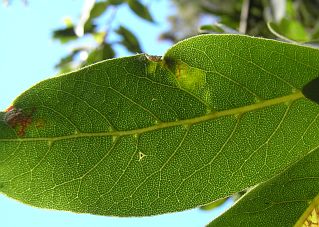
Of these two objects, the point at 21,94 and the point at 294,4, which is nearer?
the point at 21,94

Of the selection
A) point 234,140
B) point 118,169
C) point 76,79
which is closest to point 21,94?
point 76,79

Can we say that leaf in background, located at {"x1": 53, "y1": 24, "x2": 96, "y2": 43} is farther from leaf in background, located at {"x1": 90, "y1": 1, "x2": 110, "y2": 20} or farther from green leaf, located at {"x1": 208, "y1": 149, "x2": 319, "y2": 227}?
green leaf, located at {"x1": 208, "y1": 149, "x2": 319, "y2": 227}

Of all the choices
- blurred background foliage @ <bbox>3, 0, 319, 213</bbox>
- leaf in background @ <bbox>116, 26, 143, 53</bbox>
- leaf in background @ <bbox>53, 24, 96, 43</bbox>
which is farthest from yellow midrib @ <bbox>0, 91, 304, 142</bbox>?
leaf in background @ <bbox>53, 24, 96, 43</bbox>

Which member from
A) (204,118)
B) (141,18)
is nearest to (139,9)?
(141,18)

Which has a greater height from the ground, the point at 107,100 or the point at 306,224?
the point at 107,100

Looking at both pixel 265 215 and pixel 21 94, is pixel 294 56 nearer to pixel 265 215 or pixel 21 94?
pixel 265 215

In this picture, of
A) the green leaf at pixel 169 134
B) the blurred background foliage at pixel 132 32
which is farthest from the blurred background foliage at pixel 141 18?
the green leaf at pixel 169 134
